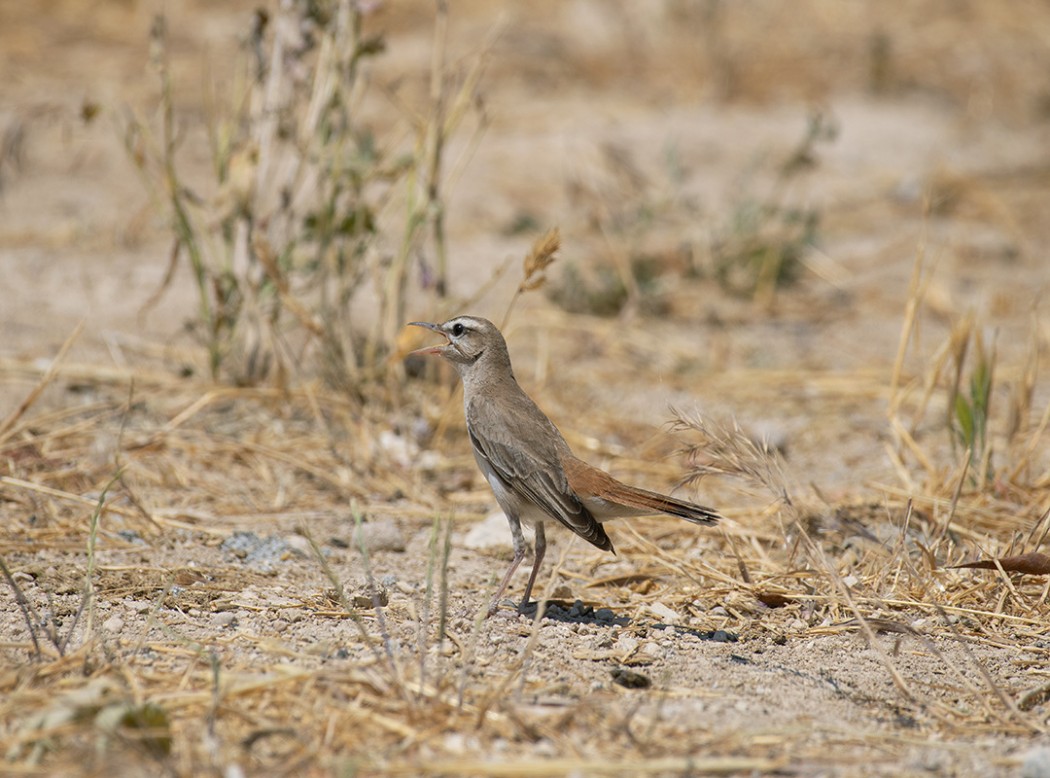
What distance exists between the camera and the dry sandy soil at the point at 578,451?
2.98m

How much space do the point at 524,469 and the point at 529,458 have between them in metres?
0.05

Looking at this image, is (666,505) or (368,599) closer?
(666,505)

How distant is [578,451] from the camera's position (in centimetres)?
598

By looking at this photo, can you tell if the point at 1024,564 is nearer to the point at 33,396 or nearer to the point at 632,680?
the point at 632,680

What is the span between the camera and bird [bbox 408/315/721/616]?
410 cm

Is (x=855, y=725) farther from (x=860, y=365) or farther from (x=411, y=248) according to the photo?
(x=860, y=365)

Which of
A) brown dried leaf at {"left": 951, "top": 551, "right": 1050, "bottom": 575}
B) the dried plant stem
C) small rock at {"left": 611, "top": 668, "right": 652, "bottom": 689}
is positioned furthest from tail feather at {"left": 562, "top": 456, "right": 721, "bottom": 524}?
the dried plant stem

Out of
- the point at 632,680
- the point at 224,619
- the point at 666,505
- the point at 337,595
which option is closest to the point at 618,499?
the point at 666,505

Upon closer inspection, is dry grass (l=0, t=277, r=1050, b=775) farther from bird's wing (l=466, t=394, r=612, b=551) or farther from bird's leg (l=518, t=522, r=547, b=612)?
bird's wing (l=466, t=394, r=612, b=551)

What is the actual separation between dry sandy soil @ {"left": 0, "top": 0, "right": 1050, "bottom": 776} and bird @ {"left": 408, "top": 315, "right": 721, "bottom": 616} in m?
0.31

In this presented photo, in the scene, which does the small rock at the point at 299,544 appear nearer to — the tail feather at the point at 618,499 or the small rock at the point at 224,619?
the small rock at the point at 224,619

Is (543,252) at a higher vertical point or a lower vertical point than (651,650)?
higher

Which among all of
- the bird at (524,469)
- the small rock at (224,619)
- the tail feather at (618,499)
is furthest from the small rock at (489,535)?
the small rock at (224,619)

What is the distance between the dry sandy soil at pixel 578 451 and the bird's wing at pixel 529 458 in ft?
1.05
